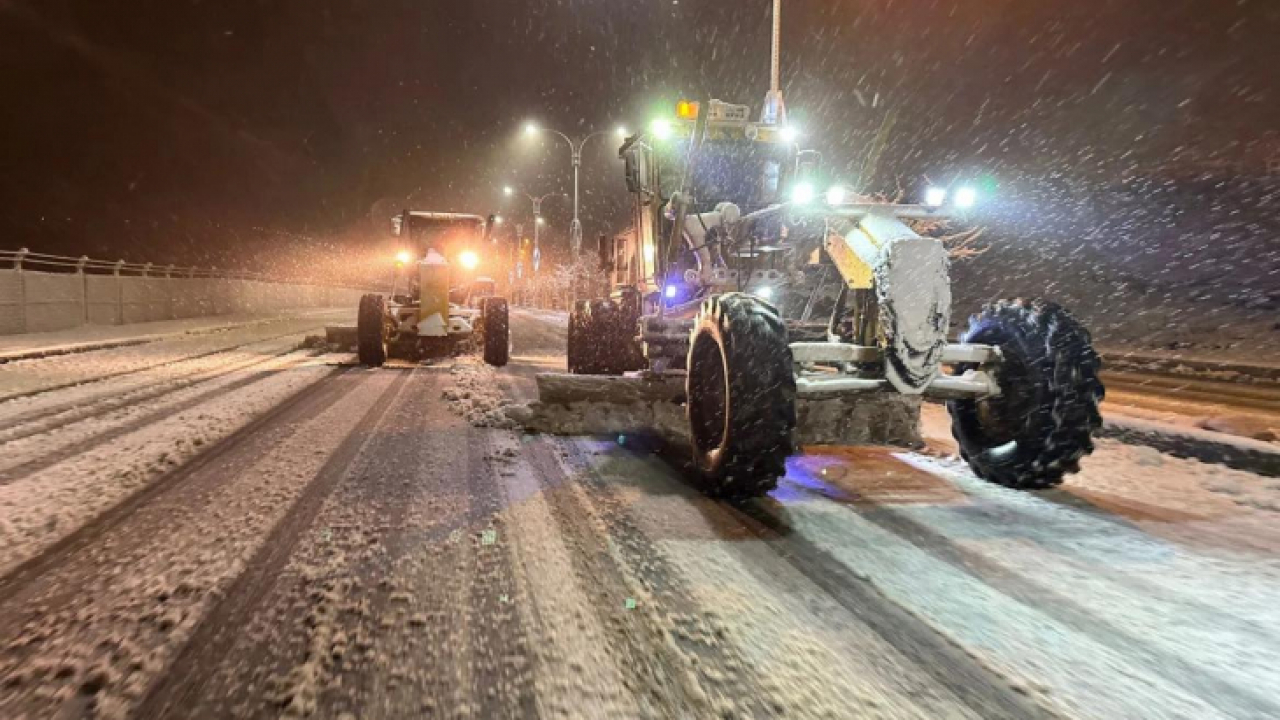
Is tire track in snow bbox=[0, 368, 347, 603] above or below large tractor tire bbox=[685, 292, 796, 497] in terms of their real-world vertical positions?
below

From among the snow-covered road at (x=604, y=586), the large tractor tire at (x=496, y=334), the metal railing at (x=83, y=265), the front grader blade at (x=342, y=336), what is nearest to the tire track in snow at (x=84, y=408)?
the snow-covered road at (x=604, y=586)

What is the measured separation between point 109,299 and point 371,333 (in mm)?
14884

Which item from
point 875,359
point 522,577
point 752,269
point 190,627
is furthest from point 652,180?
point 190,627

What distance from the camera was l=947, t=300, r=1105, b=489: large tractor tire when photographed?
4848 millimetres

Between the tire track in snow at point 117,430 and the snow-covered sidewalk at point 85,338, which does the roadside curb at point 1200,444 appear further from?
the snow-covered sidewalk at point 85,338

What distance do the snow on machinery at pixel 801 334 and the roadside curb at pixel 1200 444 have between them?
1964 millimetres

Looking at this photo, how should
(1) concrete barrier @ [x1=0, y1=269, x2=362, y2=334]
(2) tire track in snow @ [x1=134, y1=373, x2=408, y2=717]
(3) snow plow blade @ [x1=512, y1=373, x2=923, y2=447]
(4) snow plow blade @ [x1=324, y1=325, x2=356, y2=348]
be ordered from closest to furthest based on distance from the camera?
(2) tire track in snow @ [x1=134, y1=373, x2=408, y2=717]
(3) snow plow blade @ [x1=512, y1=373, x2=923, y2=447]
(4) snow plow blade @ [x1=324, y1=325, x2=356, y2=348]
(1) concrete barrier @ [x1=0, y1=269, x2=362, y2=334]

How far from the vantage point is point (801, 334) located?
675 cm

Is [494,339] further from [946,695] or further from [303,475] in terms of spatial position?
[946,695]

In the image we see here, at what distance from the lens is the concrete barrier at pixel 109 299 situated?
17859 mm

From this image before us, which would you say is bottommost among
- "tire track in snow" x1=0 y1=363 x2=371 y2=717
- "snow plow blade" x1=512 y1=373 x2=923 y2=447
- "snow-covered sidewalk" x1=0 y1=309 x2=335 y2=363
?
"snow-covered sidewalk" x1=0 y1=309 x2=335 y2=363

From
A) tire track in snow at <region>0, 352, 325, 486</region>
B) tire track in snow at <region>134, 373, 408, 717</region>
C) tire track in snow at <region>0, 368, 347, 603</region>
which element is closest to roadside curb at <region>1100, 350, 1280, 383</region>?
tire track in snow at <region>134, 373, 408, 717</region>

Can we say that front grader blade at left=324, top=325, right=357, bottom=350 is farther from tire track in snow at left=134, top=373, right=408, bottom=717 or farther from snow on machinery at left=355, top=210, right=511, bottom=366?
tire track in snow at left=134, top=373, right=408, bottom=717

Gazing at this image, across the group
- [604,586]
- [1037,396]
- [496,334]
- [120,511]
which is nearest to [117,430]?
[120,511]
